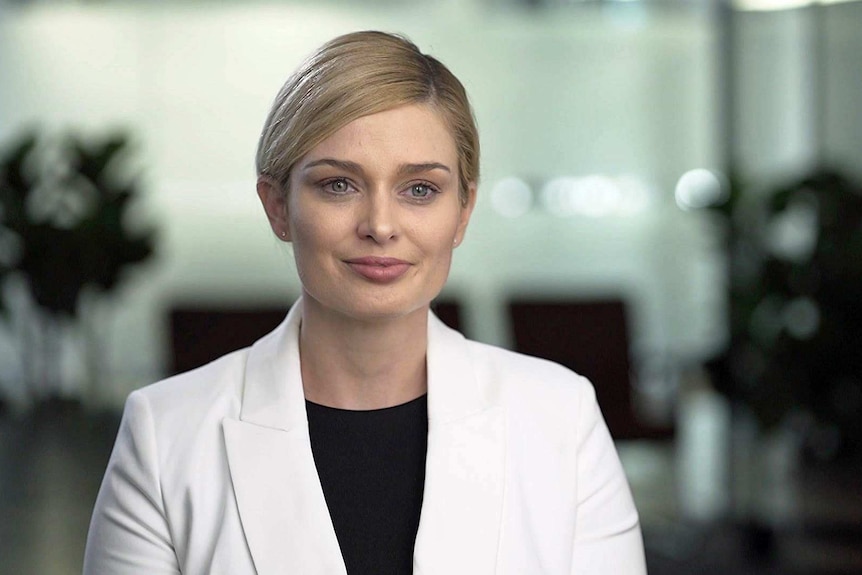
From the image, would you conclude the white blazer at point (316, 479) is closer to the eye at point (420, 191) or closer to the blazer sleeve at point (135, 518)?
the blazer sleeve at point (135, 518)

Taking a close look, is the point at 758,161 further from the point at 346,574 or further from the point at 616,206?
the point at 346,574

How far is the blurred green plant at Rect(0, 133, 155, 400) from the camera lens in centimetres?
729

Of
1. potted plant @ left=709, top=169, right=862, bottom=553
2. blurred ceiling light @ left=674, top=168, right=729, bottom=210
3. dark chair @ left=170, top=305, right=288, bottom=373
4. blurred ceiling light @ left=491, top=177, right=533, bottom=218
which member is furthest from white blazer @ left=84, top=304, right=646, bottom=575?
blurred ceiling light @ left=674, top=168, right=729, bottom=210

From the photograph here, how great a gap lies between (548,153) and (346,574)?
7.40 m

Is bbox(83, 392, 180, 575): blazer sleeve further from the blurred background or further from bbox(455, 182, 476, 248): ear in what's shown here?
the blurred background

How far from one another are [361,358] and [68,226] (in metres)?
5.88

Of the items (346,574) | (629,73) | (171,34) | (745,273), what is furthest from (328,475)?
(629,73)

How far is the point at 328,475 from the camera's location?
5.96 ft

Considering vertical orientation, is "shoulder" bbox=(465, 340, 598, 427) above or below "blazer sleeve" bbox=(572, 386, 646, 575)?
above

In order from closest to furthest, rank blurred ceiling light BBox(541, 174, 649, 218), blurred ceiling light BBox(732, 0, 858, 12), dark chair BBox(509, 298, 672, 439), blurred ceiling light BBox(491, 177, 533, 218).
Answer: dark chair BBox(509, 298, 672, 439)
blurred ceiling light BBox(732, 0, 858, 12)
blurred ceiling light BBox(491, 177, 533, 218)
blurred ceiling light BBox(541, 174, 649, 218)

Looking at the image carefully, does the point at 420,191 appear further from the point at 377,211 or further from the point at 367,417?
the point at 367,417

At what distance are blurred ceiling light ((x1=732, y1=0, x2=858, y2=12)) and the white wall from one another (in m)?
0.34

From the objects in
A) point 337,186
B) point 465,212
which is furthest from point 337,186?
point 465,212

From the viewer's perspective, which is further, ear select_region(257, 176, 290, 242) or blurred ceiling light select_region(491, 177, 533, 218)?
blurred ceiling light select_region(491, 177, 533, 218)
